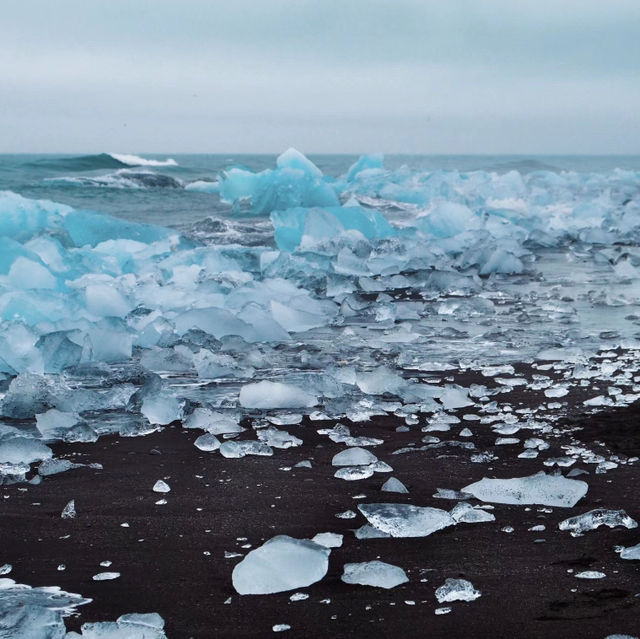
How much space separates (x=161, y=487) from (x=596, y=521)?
1.01m

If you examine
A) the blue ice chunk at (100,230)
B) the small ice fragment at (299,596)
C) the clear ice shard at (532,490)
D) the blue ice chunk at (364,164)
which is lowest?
the small ice fragment at (299,596)

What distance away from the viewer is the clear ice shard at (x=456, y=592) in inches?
58.9

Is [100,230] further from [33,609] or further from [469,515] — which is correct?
[33,609]

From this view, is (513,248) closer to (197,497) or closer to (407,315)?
(407,315)

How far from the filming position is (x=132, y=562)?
5.46 feet

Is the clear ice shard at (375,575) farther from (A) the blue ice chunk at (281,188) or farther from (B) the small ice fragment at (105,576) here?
Result: (A) the blue ice chunk at (281,188)

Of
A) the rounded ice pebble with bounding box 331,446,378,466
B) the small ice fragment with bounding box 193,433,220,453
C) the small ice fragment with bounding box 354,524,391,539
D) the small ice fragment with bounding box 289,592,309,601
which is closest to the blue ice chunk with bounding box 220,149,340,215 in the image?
the small ice fragment with bounding box 193,433,220,453

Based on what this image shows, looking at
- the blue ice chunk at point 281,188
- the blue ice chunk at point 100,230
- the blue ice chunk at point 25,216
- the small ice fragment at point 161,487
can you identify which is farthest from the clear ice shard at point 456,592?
the blue ice chunk at point 281,188

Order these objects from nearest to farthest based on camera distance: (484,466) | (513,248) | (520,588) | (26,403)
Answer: (520,588) → (484,466) → (26,403) → (513,248)

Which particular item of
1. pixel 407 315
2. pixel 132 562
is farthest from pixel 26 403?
pixel 407 315

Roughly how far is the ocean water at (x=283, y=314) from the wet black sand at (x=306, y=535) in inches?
12.4

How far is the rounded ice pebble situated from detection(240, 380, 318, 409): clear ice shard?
0.53m

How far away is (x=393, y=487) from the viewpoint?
2.04 metres

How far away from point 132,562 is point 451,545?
644 millimetres
